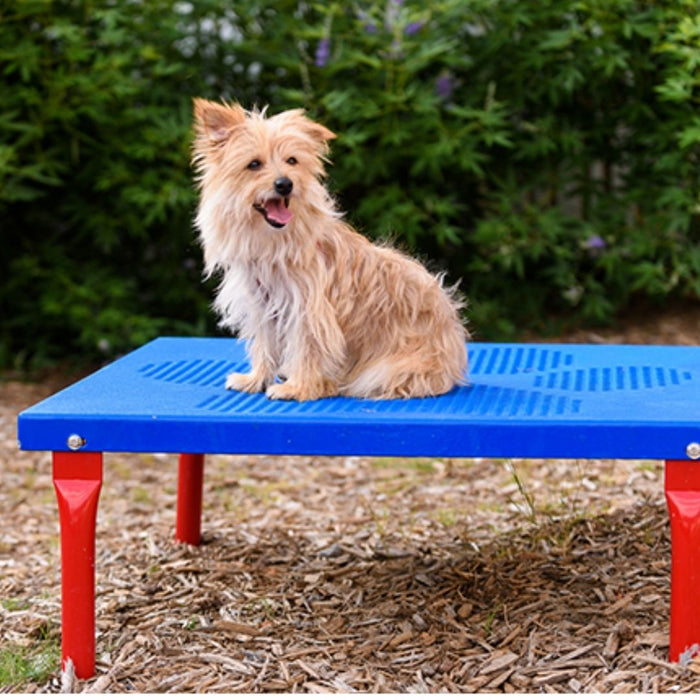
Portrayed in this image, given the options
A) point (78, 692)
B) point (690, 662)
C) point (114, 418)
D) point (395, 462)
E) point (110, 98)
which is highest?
point (110, 98)

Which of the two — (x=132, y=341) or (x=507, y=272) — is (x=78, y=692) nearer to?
(x=132, y=341)

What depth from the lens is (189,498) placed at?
14.9 feet

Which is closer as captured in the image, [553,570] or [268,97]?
[553,570]

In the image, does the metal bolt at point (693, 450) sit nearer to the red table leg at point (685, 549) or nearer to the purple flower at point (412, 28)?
the red table leg at point (685, 549)

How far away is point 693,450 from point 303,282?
3.91ft

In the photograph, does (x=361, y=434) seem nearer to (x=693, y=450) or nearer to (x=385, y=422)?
(x=385, y=422)

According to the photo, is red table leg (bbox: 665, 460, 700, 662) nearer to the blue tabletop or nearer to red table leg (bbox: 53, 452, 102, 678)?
the blue tabletop

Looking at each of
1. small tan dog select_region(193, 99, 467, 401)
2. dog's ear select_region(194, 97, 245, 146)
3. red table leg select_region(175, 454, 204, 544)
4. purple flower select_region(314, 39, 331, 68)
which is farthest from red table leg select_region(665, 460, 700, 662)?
purple flower select_region(314, 39, 331, 68)

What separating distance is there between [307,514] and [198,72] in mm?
2910

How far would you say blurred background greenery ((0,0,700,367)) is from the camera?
21.2 ft

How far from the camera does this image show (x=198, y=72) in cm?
688

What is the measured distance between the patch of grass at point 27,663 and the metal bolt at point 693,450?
1858mm

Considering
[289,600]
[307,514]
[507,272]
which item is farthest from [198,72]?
[289,600]

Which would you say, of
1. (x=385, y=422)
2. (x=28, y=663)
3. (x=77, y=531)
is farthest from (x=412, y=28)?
(x=28, y=663)
